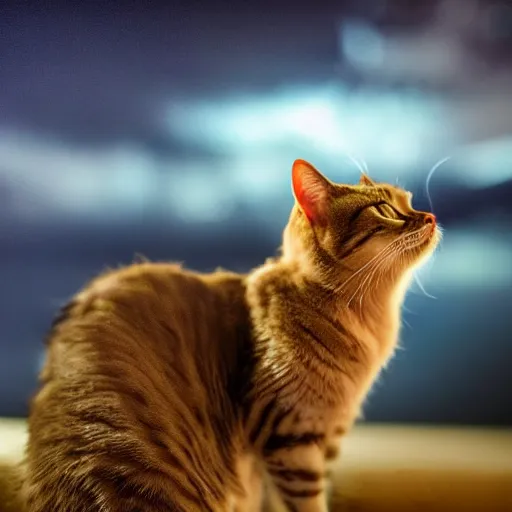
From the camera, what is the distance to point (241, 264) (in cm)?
181

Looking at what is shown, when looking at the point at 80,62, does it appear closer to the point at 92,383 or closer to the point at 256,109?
the point at 256,109

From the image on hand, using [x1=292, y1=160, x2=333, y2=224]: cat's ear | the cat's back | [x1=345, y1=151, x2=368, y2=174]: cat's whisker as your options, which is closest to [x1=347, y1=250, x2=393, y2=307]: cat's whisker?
[x1=292, y1=160, x2=333, y2=224]: cat's ear

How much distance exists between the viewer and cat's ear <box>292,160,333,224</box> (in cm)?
133

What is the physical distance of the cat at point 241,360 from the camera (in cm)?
114

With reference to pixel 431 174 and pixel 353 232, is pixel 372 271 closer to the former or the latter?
pixel 353 232

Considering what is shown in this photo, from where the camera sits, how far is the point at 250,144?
5.70 ft

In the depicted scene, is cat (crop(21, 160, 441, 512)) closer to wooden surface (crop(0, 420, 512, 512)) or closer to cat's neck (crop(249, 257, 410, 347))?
cat's neck (crop(249, 257, 410, 347))

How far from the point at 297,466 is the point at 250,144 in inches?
35.6

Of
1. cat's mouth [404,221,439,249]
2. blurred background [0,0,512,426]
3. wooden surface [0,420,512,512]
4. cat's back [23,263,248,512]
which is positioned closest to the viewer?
cat's back [23,263,248,512]

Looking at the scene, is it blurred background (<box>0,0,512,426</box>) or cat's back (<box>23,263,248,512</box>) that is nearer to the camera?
cat's back (<box>23,263,248,512</box>)

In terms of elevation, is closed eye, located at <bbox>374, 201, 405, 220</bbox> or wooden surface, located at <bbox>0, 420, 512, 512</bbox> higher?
closed eye, located at <bbox>374, 201, 405, 220</bbox>

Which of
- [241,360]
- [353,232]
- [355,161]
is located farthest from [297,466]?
[355,161]

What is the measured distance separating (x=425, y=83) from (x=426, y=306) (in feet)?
2.06

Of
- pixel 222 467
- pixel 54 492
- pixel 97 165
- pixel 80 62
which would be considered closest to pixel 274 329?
pixel 222 467
